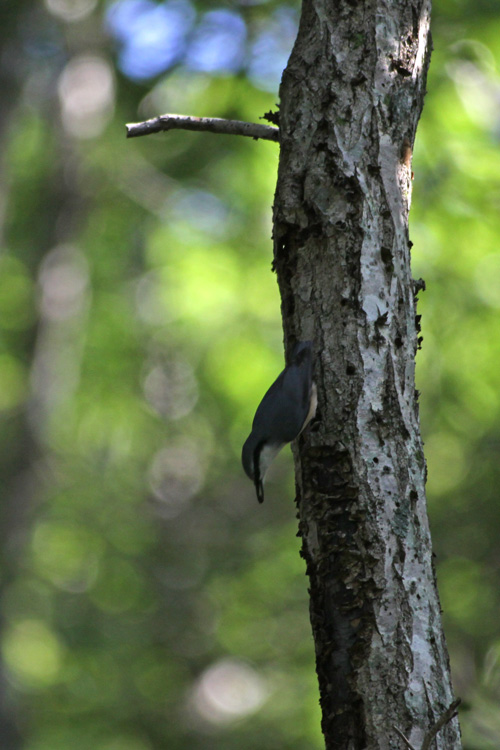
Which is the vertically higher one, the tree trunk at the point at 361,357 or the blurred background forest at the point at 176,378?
the blurred background forest at the point at 176,378

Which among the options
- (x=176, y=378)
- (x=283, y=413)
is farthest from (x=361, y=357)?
(x=176, y=378)

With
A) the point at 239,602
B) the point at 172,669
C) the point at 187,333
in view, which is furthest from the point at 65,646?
the point at 187,333

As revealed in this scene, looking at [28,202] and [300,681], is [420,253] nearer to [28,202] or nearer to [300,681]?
[300,681]

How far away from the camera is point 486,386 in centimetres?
618

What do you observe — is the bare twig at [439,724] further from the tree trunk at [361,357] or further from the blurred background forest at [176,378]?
the blurred background forest at [176,378]

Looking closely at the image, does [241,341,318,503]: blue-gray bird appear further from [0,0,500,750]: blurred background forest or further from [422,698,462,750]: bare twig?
[0,0,500,750]: blurred background forest

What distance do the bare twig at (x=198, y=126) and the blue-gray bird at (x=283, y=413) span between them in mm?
789

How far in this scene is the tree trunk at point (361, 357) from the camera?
1804 millimetres

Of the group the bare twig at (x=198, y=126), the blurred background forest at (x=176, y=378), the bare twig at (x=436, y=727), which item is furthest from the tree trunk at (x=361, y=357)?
the blurred background forest at (x=176, y=378)

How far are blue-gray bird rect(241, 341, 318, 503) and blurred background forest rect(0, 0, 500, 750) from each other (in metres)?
2.63

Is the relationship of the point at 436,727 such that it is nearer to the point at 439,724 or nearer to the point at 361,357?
the point at 439,724

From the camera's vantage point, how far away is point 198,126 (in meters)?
2.53

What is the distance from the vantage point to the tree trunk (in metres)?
1.80

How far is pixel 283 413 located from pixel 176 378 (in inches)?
285
